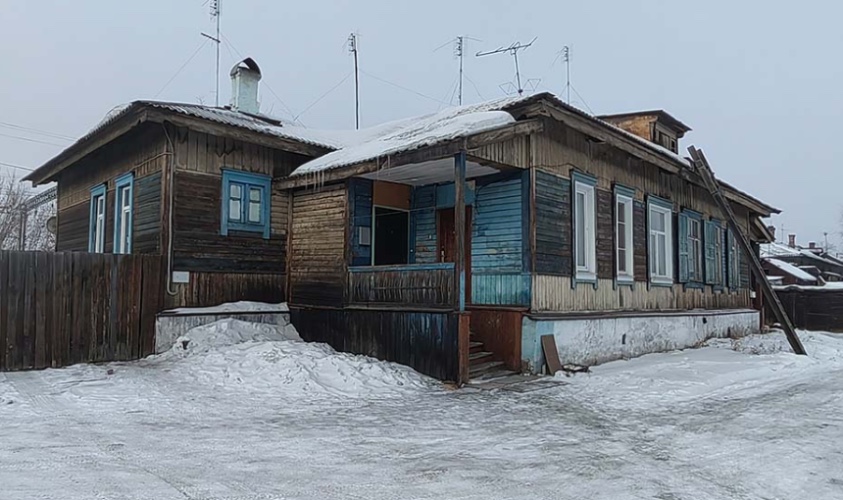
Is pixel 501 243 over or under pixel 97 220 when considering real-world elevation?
under

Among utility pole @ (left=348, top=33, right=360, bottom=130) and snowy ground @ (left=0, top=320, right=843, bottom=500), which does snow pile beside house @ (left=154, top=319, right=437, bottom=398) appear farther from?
utility pole @ (left=348, top=33, right=360, bottom=130)

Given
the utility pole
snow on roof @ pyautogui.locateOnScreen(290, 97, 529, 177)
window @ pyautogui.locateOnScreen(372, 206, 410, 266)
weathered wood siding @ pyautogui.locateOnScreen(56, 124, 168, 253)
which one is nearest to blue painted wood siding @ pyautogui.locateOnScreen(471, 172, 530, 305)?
snow on roof @ pyautogui.locateOnScreen(290, 97, 529, 177)

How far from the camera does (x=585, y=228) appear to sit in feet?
39.3

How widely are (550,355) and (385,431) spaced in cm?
464

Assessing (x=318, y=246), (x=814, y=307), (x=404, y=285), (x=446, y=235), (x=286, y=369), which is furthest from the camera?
(x=814, y=307)

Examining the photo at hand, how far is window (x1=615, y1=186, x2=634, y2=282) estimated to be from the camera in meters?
12.9

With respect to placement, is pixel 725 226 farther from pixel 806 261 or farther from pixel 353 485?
pixel 806 261

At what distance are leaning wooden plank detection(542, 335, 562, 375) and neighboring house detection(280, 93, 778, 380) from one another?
0.35 feet

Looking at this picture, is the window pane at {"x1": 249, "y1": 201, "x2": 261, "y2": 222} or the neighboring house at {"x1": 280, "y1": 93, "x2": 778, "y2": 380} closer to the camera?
the neighboring house at {"x1": 280, "y1": 93, "x2": 778, "y2": 380}

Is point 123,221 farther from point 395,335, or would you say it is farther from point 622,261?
point 622,261

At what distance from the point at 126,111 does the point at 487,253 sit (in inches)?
259

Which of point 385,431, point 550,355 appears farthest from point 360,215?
point 385,431

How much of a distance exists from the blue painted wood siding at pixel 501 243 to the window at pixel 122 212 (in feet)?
21.9

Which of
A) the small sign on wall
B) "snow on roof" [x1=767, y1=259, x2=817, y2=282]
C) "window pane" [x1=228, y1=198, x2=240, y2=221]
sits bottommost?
the small sign on wall
